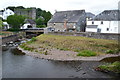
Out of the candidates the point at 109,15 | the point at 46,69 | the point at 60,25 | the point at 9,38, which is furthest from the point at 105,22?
the point at 46,69

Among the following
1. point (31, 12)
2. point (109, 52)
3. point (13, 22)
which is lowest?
point (109, 52)

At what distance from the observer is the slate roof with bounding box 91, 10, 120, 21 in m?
43.8

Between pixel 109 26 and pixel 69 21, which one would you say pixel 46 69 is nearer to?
pixel 109 26

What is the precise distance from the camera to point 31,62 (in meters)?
23.6

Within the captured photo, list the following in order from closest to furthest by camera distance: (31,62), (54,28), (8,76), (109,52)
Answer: (8,76) < (31,62) < (109,52) < (54,28)

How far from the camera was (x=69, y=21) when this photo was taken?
2036 inches

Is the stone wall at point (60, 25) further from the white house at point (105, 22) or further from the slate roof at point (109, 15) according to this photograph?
the slate roof at point (109, 15)

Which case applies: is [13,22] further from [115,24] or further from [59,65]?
[59,65]

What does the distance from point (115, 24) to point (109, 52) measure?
59.9ft

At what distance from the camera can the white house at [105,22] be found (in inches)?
1722

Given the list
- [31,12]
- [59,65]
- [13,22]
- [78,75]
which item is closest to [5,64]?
[59,65]

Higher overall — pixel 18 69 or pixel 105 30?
pixel 105 30

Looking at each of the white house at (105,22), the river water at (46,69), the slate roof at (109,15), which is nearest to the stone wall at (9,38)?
the river water at (46,69)

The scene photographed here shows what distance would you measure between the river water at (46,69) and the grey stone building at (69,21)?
28.3m
